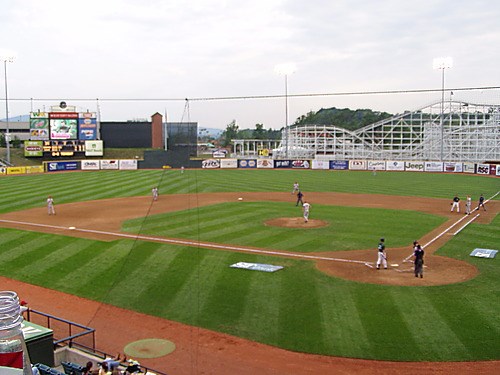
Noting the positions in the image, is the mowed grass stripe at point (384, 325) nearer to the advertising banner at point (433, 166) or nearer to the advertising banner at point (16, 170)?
the advertising banner at point (433, 166)

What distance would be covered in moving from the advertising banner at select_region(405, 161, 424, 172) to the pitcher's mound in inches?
1809

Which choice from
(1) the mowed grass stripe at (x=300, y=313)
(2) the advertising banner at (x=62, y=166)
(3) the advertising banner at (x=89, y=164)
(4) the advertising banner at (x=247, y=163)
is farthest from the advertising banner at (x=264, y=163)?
(1) the mowed grass stripe at (x=300, y=313)

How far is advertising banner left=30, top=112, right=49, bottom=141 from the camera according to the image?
254ft

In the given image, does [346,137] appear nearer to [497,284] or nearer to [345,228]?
[345,228]

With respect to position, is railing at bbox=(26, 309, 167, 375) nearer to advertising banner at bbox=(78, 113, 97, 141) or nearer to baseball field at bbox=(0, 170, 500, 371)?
baseball field at bbox=(0, 170, 500, 371)

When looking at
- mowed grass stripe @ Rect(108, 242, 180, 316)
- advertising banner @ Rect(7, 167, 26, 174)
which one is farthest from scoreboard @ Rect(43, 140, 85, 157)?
mowed grass stripe @ Rect(108, 242, 180, 316)

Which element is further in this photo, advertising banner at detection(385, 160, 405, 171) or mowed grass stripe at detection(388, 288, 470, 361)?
advertising banner at detection(385, 160, 405, 171)

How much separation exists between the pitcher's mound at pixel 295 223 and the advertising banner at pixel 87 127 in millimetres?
57272

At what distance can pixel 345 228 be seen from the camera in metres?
28.3

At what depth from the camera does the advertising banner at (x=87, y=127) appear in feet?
263

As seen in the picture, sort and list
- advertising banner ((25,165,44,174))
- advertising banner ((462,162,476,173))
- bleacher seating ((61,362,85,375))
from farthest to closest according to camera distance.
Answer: advertising banner ((25,165,44,174)) → advertising banner ((462,162,476,173)) → bleacher seating ((61,362,85,375))

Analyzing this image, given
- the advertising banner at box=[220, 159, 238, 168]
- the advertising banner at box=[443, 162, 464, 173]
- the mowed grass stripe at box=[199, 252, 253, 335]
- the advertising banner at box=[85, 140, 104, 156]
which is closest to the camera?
the mowed grass stripe at box=[199, 252, 253, 335]

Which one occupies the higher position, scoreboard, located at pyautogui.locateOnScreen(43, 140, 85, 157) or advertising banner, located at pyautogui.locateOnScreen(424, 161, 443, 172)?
scoreboard, located at pyautogui.locateOnScreen(43, 140, 85, 157)

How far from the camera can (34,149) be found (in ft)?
253
